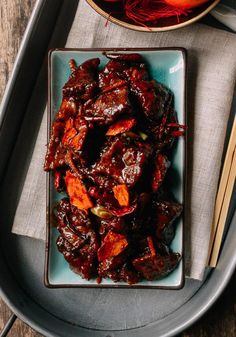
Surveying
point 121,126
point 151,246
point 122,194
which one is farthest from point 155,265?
point 121,126

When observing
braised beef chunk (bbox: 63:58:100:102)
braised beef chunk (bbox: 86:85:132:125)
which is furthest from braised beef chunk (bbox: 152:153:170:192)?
braised beef chunk (bbox: 63:58:100:102)

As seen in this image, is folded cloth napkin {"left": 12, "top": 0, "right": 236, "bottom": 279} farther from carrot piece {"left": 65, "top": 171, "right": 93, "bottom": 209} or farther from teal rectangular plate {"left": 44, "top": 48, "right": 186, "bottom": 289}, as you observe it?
carrot piece {"left": 65, "top": 171, "right": 93, "bottom": 209}

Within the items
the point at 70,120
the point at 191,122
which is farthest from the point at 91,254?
the point at 191,122

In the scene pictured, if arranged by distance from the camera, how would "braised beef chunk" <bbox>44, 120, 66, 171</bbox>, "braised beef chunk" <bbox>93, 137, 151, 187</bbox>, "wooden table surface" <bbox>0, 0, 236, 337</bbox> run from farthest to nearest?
"wooden table surface" <bbox>0, 0, 236, 337</bbox>, "braised beef chunk" <bbox>44, 120, 66, 171</bbox>, "braised beef chunk" <bbox>93, 137, 151, 187</bbox>

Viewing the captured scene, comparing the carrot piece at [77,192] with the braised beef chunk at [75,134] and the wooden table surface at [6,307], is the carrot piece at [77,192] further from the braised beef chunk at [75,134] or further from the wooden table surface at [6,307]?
the wooden table surface at [6,307]

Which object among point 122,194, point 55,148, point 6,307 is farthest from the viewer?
point 6,307

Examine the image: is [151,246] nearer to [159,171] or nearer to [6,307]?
[159,171]
